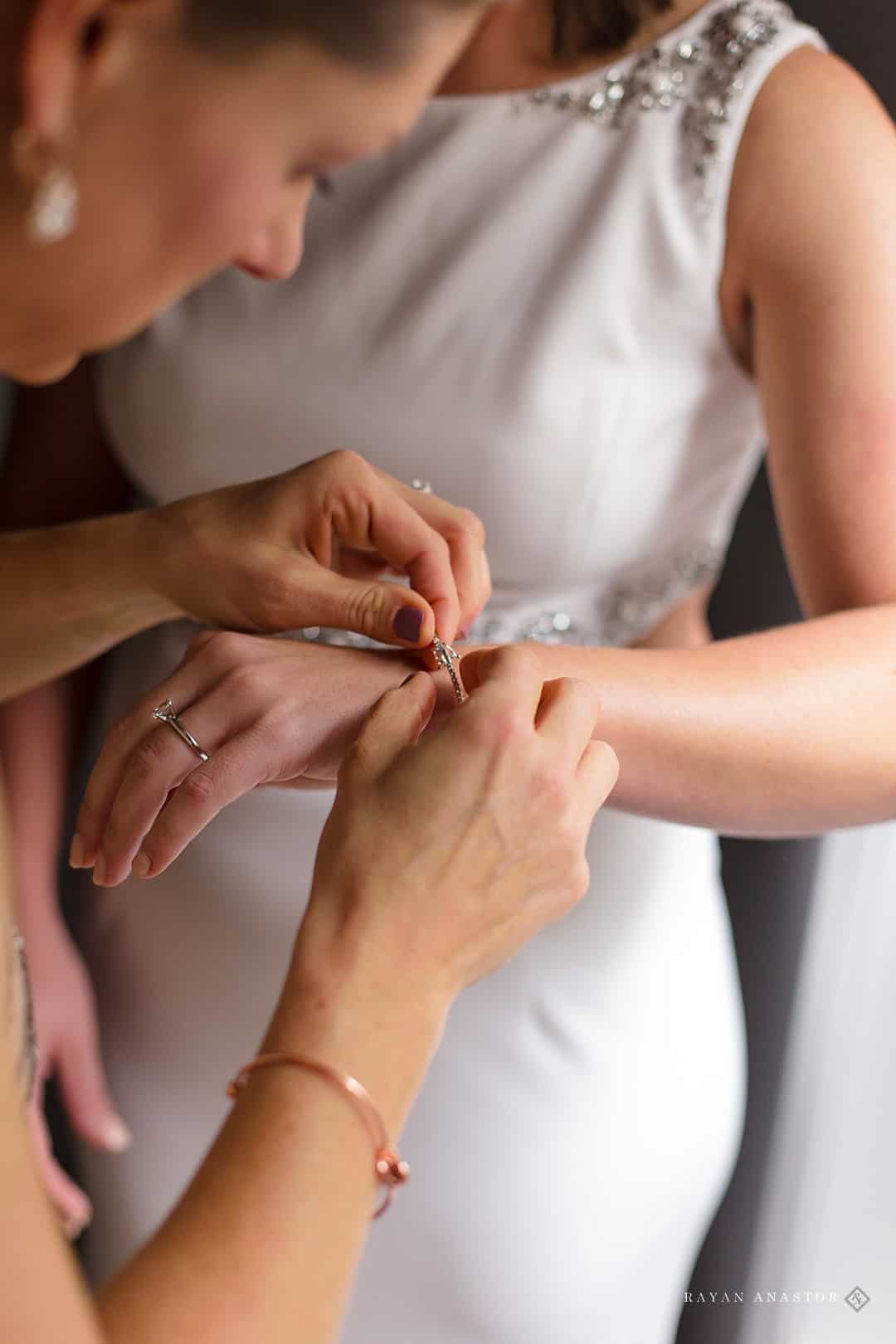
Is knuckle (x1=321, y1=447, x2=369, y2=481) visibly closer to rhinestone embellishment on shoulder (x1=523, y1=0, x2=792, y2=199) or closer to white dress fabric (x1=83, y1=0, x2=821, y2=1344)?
white dress fabric (x1=83, y1=0, x2=821, y2=1344)

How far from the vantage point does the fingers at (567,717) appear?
58 cm

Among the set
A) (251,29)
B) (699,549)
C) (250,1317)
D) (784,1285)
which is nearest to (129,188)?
(251,29)

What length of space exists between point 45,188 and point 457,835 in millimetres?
280

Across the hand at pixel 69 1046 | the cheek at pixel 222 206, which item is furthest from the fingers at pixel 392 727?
the hand at pixel 69 1046

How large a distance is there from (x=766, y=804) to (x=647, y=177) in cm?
42

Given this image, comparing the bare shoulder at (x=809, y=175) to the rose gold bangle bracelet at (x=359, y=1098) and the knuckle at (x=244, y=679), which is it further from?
the rose gold bangle bracelet at (x=359, y=1098)

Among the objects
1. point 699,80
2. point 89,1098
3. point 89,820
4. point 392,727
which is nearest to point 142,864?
point 89,820

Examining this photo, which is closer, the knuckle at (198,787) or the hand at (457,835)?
the hand at (457,835)

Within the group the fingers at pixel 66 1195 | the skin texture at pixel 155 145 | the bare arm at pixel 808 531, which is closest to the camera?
the skin texture at pixel 155 145

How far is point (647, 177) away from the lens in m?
0.87

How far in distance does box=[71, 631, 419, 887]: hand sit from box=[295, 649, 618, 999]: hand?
0.06 meters

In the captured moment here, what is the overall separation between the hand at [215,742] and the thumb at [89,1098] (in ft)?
1.44

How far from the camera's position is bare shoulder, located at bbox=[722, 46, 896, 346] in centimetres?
77

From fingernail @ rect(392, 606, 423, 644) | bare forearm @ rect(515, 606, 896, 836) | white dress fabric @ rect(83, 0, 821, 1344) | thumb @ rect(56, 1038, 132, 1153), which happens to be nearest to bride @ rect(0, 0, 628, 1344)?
fingernail @ rect(392, 606, 423, 644)
